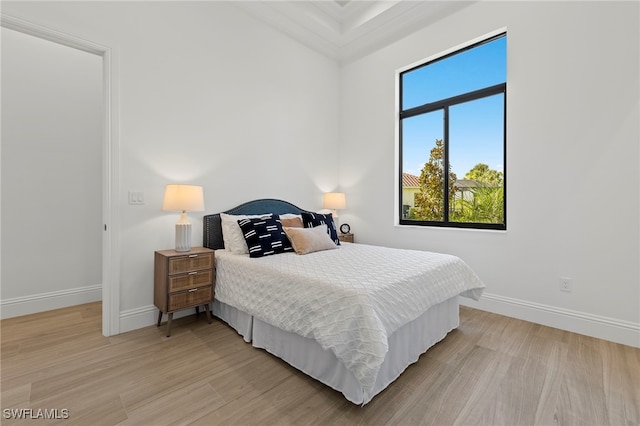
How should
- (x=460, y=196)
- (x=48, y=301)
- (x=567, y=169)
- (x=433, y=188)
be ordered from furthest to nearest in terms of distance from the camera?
(x=433, y=188)
(x=460, y=196)
(x=48, y=301)
(x=567, y=169)

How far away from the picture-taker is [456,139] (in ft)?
11.3

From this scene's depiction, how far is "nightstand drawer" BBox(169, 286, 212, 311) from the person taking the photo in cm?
244

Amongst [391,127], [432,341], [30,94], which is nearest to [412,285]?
[432,341]

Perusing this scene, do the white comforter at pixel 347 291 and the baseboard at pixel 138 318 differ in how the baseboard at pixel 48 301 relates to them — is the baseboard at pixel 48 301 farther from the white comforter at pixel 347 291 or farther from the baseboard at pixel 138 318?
the white comforter at pixel 347 291

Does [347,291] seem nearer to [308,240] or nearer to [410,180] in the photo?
[308,240]

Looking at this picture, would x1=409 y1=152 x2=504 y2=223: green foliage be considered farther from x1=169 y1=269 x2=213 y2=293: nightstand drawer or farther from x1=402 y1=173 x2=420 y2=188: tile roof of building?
x1=169 y1=269 x2=213 y2=293: nightstand drawer

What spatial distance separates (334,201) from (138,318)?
2625 mm

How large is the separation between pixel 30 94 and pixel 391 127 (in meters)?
3.97

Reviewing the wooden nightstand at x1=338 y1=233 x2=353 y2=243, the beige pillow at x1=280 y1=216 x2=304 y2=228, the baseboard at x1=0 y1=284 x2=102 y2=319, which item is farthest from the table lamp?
the wooden nightstand at x1=338 y1=233 x2=353 y2=243

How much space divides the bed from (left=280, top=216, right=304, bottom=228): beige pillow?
15.7 inches

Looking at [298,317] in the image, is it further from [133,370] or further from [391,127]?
[391,127]

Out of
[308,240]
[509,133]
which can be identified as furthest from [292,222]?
[509,133]

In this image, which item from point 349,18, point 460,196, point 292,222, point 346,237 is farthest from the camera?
point 346,237

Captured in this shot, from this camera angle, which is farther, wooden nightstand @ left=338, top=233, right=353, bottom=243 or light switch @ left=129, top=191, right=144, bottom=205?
wooden nightstand @ left=338, top=233, right=353, bottom=243
